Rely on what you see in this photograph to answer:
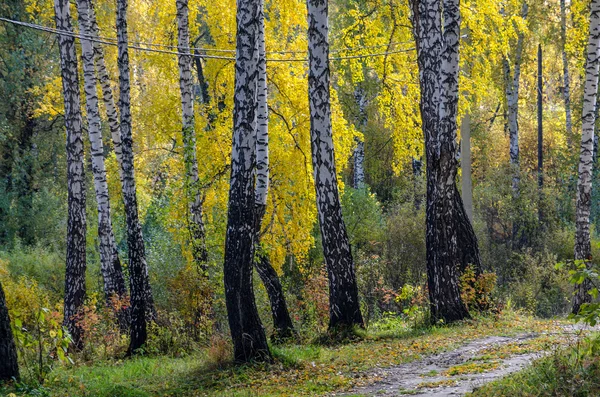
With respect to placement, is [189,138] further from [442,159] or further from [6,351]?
[6,351]

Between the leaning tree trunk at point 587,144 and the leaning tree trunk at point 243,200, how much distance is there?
7.24 metres

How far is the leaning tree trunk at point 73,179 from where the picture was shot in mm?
14352

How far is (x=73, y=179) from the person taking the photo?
14438 mm

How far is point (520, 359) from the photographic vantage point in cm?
882

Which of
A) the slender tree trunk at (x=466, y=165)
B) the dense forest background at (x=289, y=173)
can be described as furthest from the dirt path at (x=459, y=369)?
the slender tree trunk at (x=466, y=165)

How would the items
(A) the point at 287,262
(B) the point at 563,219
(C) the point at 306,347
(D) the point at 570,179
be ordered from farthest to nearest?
(D) the point at 570,179 → (B) the point at 563,219 → (A) the point at 287,262 → (C) the point at 306,347

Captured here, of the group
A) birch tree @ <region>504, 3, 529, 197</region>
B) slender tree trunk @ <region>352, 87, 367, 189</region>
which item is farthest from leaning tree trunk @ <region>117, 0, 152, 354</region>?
slender tree trunk @ <region>352, 87, 367, 189</region>

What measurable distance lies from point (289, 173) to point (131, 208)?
370cm

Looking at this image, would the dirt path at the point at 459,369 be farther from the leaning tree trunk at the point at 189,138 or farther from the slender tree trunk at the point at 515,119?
the slender tree trunk at the point at 515,119

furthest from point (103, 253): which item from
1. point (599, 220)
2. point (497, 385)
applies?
point (599, 220)

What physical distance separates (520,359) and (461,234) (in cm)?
467

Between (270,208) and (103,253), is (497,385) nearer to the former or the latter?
(270,208)

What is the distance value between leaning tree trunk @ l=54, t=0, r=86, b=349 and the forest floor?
2.78 meters

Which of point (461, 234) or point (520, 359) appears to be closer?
point (520, 359)
